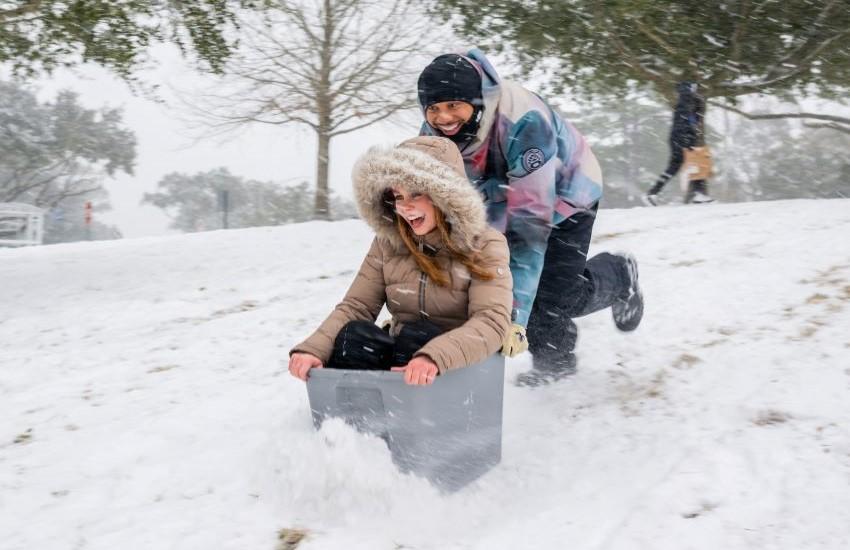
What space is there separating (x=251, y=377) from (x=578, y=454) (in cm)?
189

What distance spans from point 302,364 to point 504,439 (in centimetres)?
101

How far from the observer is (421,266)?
8.66 feet

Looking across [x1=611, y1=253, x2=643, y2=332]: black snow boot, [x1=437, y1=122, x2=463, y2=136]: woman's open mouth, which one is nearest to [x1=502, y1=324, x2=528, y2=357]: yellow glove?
[x1=437, y1=122, x2=463, y2=136]: woman's open mouth

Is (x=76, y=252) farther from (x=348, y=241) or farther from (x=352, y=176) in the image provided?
(x=352, y=176)

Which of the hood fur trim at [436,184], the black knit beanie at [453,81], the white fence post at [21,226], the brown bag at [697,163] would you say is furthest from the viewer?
the white fence post at [21,226]

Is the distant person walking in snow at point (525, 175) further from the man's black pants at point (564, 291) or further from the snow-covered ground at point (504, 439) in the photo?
the snow-covered ground at point (504, 439)

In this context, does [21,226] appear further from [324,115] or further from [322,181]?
[324,115]

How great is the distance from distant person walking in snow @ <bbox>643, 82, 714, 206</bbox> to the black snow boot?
735cm

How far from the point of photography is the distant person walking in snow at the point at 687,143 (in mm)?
10836

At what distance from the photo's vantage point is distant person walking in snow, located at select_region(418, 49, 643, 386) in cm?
282

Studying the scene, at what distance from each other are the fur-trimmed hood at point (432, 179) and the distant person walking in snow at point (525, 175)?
0.79 ft

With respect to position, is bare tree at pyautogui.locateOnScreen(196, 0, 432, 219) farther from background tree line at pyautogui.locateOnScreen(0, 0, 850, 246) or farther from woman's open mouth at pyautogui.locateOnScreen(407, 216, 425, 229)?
woman's open mouth at pyautogui.locateOnScreen(407, 216, 425, 229)

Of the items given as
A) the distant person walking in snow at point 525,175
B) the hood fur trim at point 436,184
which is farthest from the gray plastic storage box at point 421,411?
the hood fur trim at point 436,184

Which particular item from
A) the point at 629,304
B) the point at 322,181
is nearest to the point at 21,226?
the point at 322,181
